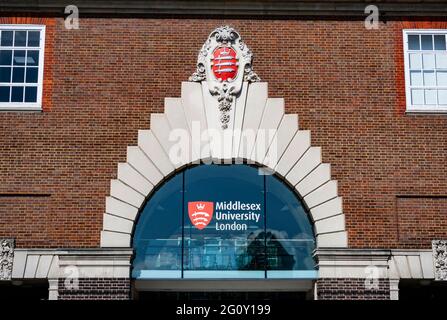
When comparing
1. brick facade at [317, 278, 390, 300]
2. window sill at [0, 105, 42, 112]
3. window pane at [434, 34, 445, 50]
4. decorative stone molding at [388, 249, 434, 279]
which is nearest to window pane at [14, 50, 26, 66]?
window sill at [0, 105, 42, 112]

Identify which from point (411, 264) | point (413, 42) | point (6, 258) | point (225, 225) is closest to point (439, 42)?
point (413, 42)

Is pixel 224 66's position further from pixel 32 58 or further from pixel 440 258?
pixel 440 258

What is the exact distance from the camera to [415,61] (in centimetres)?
1692

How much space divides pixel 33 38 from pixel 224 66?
166 inches

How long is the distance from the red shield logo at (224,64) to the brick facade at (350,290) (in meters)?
4.70

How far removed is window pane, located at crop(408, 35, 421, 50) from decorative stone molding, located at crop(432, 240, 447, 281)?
168 inches

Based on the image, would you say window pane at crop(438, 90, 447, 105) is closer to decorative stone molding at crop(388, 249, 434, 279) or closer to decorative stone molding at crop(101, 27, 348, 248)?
decorative stone molding at crop(101, 27, 348, 248)

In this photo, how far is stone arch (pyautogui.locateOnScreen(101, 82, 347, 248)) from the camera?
15.9 meters

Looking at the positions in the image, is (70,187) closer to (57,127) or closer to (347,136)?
(57,127)

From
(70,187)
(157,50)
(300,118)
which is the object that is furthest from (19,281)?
(300,118)

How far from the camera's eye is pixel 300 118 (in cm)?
1645

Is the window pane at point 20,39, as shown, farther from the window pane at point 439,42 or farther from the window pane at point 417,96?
the window pane at point 439,42
